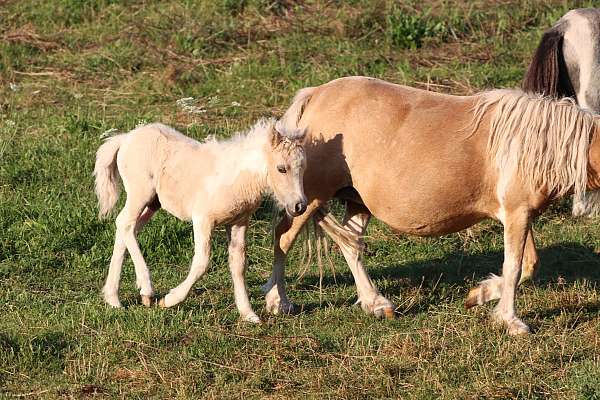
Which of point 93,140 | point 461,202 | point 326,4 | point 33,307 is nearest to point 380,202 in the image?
point 461,202

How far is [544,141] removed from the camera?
6.69 metres

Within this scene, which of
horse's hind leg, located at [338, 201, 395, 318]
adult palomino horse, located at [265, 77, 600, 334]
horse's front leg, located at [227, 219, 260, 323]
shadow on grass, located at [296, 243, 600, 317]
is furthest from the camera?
shadow on grass, located at [296, 243, 600, 317]

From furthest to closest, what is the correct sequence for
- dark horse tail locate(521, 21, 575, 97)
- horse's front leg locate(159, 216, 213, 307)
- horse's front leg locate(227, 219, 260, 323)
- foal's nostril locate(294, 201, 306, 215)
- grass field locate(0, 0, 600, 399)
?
dark horse tail locate(521, 21, 575, 97), horse's front leg locate(227, 219, 260, 323), horse's front leg locate(159, 216, 213, 307), foal's nostril locate(294, 201, 306, 215), grass field locate(0, 0, 600, 399)

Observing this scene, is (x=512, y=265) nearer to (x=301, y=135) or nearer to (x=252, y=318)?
(x=301, y=135)

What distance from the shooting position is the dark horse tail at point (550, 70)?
29.5 ft

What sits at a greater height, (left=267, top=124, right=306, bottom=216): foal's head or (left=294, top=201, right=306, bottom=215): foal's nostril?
(left=267, top=124, right=306, bottom=216): foal's head

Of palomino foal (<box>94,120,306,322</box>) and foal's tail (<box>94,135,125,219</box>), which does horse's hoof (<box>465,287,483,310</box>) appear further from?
foal's tail (<box>94,135,125,219</box>)

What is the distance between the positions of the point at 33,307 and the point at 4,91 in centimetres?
542

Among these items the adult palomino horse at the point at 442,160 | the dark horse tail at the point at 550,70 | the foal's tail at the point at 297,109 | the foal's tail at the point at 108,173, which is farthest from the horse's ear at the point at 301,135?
the dark horse tail at the point at 550,70

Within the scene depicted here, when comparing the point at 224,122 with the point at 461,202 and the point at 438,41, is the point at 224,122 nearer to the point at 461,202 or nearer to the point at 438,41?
the point at 438,41

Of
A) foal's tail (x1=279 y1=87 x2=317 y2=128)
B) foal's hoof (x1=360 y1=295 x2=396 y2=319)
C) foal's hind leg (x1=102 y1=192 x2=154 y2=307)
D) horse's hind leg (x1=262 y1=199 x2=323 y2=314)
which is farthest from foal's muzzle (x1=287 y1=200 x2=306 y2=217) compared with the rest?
foal's hind leg (x1=102 y1=192 x2=154 y2=307)

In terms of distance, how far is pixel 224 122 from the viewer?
11.1 m

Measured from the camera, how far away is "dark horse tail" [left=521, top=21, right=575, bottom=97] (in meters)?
8.99

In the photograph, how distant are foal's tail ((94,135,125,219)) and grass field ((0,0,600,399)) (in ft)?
2.23
